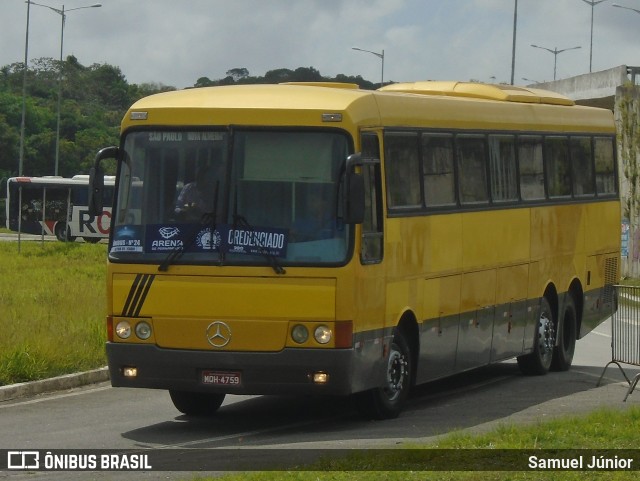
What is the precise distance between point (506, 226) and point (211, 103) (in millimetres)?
4977

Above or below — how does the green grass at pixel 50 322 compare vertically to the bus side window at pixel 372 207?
below

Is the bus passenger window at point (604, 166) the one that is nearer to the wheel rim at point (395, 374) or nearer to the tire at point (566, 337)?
the tire at point (566, 337)

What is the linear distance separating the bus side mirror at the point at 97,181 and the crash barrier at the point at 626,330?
5933 mm

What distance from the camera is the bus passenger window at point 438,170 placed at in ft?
51.3

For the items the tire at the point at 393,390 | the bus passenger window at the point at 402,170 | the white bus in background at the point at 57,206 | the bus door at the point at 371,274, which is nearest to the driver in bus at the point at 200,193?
the bus door at the point at 371,274

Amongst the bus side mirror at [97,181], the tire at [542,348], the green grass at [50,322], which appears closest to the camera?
the bus side mirror at [97,181]

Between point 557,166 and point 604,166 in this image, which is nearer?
point 557,166

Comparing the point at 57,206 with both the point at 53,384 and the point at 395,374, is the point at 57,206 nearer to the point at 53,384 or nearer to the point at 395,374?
the point at 53,384

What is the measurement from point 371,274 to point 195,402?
2449mm

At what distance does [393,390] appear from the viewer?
14.7 metres

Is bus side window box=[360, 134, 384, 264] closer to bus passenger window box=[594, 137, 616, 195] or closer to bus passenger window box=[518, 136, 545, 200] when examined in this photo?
bus passenger window box=[518, 136, 545, 200]

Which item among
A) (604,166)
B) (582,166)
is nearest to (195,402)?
(582,166)

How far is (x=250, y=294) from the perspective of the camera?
43.9 feet

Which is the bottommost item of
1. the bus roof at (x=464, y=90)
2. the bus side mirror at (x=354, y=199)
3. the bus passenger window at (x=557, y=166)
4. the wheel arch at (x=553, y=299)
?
the wheel arch at (x=553, y=299)
